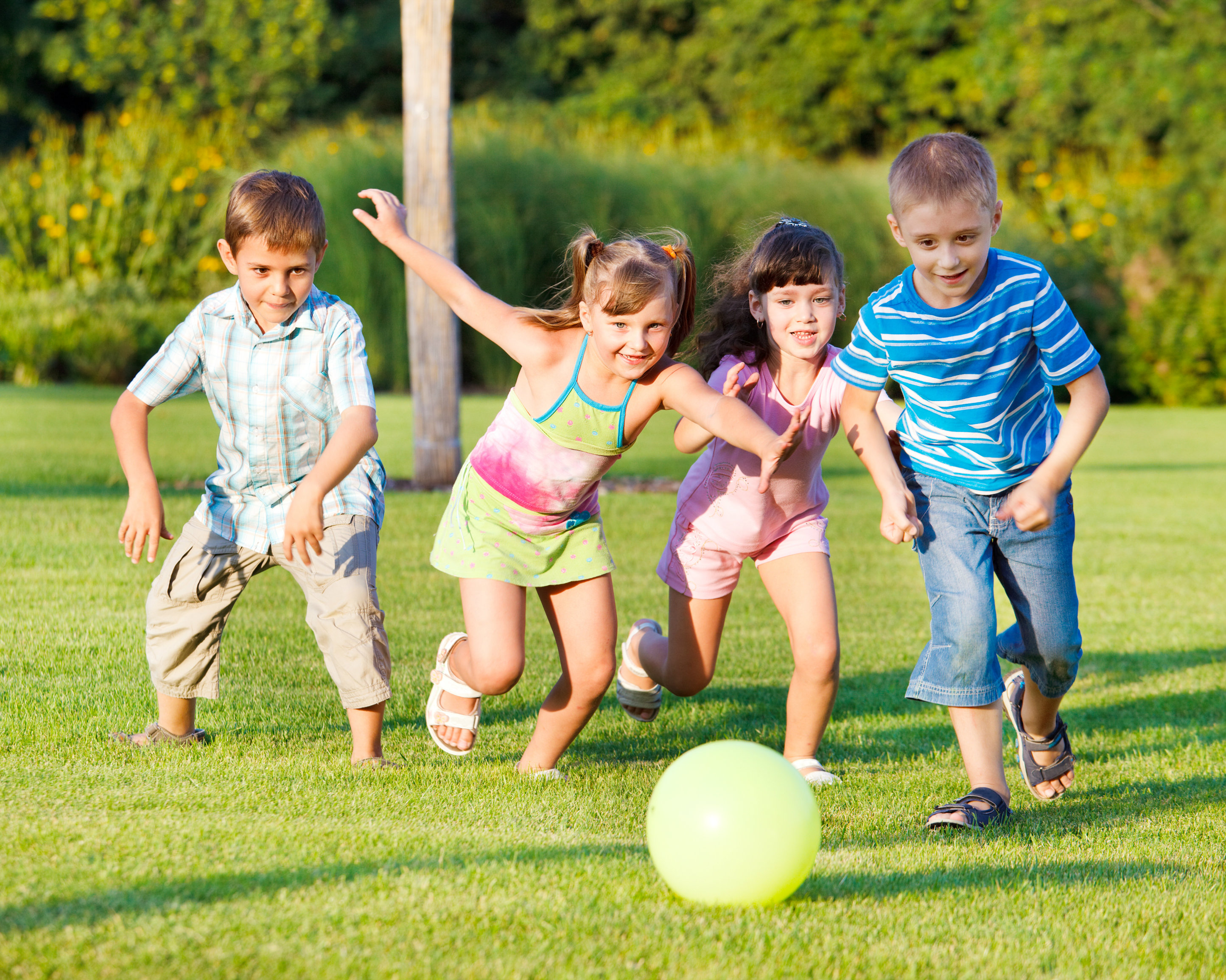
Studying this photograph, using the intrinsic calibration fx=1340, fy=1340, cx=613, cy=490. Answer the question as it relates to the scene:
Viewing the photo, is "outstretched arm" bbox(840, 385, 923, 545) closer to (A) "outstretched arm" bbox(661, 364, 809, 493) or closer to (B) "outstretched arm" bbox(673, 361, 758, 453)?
(A) "outstretched arm" bbox(661, 364, 809, 493)

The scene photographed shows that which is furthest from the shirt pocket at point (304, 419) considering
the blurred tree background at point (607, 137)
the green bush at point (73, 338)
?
the green bush at point (73, 338)

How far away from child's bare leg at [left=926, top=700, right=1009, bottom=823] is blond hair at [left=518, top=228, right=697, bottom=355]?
1.44 meters

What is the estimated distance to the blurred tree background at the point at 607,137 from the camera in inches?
792

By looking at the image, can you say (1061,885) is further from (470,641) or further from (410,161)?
(410,161)

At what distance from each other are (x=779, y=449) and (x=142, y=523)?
1.83 meters

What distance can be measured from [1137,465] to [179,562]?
12803mm

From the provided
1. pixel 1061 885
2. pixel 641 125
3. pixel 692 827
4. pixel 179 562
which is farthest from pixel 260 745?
pixel 641 125

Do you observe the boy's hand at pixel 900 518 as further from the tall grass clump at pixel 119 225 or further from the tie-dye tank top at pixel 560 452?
the tall grass clump at pixel 119 225

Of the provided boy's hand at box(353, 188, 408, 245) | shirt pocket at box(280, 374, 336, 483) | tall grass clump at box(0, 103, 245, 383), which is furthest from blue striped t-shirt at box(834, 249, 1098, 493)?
tall grass clump at box(0, 103, 245, 383)

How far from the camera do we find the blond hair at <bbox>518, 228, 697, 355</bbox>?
3.88 metres

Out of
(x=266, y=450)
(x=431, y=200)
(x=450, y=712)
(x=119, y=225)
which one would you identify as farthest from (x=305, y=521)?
(x=119, y=225)

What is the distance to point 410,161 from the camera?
10.4 metres

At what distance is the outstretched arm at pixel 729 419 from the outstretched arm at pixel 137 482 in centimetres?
151

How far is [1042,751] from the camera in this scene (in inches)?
168
